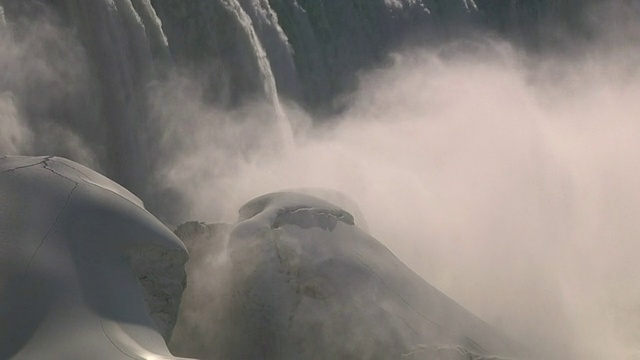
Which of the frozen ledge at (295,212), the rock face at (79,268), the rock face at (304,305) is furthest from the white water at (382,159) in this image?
the rock face at (79,268)

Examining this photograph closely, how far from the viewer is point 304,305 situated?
6.19m

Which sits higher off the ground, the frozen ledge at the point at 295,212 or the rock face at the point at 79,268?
the frozen ledge at the point at 295,212

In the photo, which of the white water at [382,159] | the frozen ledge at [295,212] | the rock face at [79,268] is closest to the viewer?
the rock face at [79,268]

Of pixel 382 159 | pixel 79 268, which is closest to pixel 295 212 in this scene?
pixel 79 268

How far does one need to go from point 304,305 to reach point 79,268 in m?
1.45

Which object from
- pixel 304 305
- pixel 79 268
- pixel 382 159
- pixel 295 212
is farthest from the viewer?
pixel 382 159

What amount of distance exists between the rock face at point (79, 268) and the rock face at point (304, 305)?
53 cm

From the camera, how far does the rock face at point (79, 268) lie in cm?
492

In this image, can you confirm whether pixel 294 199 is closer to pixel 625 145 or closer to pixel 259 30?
pixel 259 30

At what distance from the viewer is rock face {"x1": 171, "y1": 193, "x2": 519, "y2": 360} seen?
6113mm

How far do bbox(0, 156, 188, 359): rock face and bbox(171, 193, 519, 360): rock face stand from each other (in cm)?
53

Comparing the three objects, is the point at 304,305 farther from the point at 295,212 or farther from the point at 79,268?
the point at 79,268

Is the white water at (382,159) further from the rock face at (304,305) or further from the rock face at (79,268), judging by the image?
the rock face at (79,268)

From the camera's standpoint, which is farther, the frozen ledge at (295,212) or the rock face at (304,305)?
the frozen ledge at (295,212)
